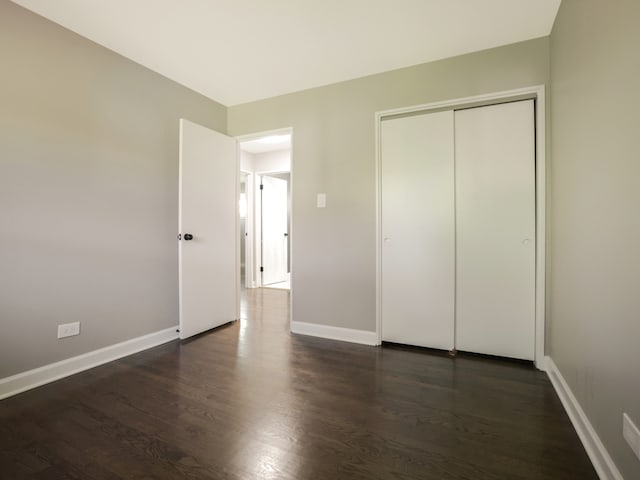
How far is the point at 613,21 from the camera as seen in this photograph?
1.21m

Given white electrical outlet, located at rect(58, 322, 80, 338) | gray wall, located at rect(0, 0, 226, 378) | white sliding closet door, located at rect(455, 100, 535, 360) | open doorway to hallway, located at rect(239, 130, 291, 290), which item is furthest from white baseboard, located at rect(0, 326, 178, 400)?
open doorway to hallway, located at rect(239, 130, 291, 290)

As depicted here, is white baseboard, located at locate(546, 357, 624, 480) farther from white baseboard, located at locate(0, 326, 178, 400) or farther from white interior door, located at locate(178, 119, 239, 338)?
white baseboard, located at locate(0, 326, 178, 400)

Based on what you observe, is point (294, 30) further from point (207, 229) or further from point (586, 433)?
point (586, 433)

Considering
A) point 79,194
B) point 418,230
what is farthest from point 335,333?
point 79,194

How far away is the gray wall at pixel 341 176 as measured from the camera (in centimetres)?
259

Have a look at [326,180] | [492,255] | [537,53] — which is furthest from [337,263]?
[537,53]

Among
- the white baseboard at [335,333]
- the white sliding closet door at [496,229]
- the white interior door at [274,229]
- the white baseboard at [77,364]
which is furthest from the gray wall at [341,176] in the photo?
the white interior door at [274,229]

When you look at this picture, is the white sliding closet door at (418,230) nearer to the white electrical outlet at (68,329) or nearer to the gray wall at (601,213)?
the gray wall at (601,213)

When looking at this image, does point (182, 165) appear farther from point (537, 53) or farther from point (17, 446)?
point (537, 53)

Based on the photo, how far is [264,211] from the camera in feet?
19.2

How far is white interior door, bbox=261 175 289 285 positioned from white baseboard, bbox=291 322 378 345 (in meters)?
2.94

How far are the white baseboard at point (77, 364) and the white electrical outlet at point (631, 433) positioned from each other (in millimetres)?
2972

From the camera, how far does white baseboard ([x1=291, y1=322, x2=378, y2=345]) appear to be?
9.05 ft

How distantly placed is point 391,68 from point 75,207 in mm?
2662
